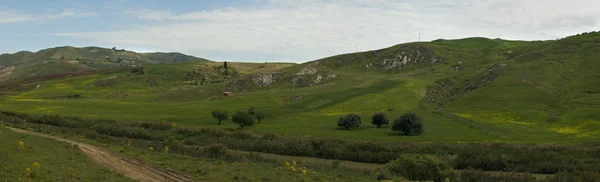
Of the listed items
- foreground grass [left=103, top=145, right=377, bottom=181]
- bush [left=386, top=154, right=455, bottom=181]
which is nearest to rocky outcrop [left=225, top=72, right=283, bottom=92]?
foreground grass [left=103, top=145, right=377, bottom=181]

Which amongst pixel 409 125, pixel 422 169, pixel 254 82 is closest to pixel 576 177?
pixel 422 169

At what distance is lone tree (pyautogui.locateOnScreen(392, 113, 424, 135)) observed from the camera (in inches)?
2400

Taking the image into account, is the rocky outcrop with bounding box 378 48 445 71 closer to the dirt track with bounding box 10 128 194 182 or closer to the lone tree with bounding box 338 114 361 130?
the lone tree with bounding box 338 114 361 130

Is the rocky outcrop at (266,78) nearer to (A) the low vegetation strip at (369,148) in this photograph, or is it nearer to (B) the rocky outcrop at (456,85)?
(B) the rocky outcrop at (456,85)

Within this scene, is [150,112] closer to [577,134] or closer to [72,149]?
[72,149]

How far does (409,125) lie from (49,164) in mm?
45274

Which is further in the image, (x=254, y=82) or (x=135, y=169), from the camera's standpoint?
(x=254, y=82)

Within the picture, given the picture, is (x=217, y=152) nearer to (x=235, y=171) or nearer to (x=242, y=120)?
(x=235, y=171)

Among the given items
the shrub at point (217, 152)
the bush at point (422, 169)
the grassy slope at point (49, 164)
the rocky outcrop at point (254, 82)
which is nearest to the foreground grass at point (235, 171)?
the bush at point (422, 169)

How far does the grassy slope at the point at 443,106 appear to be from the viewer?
64.2 meters

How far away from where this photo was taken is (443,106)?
95438 millimetres

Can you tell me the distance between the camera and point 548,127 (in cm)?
6569

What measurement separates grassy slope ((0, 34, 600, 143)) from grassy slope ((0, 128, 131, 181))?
1375 inches

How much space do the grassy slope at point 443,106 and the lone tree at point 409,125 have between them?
2.08 meters
